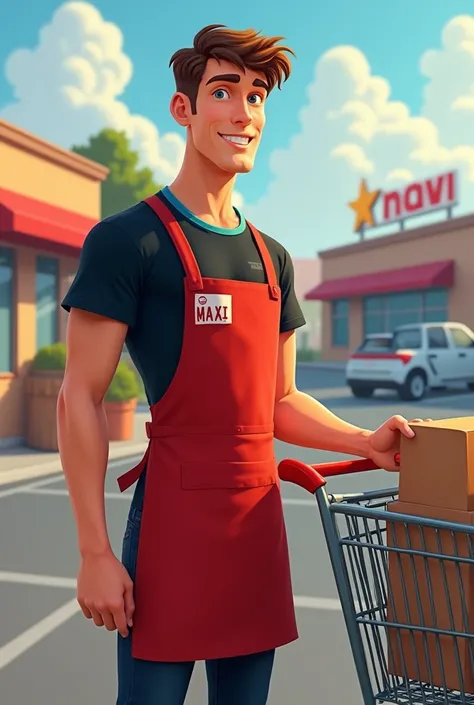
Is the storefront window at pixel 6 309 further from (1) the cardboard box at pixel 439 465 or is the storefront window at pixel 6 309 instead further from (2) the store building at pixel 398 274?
(2) the store building at pixel 398 274

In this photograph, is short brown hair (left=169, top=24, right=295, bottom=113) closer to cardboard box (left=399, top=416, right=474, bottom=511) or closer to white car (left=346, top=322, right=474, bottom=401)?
cardboard box (left=399, top=416, right=474, bottom=511)

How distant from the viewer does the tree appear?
5978 centimetres

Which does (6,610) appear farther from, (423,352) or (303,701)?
(423,352)

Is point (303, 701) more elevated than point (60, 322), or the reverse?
point (60, 322)

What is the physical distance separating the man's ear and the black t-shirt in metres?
0.25

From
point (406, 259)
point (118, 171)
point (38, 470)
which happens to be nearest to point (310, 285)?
point (118, 171)

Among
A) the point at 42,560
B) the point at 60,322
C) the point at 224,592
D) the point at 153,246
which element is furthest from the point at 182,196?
the point at 60,322

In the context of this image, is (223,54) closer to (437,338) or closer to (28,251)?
(28,251)

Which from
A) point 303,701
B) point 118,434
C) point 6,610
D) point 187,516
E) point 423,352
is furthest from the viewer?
point 423,352

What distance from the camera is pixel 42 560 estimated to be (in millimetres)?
6551

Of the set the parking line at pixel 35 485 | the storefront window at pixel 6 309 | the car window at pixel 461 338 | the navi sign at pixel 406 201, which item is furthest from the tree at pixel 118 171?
the parking line at pixel 35 485

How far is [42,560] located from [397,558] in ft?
15.6

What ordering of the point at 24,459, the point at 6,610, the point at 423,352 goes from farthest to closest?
1. the point at 423,352
2. the point at 24,459
3. the point at 6,610

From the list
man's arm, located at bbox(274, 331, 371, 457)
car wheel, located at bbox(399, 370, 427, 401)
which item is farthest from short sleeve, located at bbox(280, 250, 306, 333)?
car wheel, located at bbox(399, 370, 427, 401)
